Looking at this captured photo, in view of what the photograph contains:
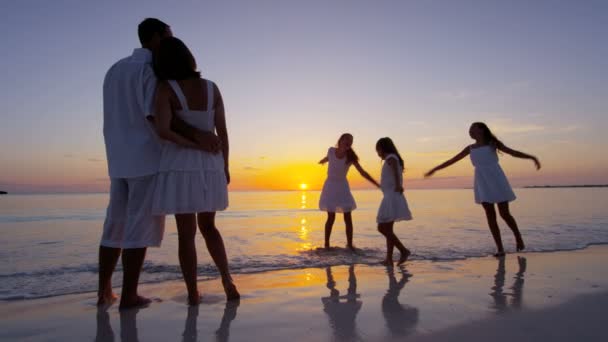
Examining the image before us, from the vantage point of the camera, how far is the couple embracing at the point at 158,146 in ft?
10.4

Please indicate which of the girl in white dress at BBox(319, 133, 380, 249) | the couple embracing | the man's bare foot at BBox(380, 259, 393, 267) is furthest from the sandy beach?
the girl in white dress at BBox(319, 133, 380, 249)

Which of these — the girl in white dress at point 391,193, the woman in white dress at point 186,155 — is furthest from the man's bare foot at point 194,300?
the girl in white dress at point 391,193

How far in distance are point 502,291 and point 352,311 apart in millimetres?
1596

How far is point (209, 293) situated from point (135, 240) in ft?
3.35

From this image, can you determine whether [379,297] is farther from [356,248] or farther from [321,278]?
[356,248]

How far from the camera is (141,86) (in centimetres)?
319

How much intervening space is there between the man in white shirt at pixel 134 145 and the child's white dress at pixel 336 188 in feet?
14.8

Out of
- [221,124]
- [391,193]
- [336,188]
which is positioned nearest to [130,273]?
[221,124]

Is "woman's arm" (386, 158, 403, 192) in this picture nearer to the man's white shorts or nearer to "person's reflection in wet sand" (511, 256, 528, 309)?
"person's reflection in wet sand" (511, 256, 528, 309)

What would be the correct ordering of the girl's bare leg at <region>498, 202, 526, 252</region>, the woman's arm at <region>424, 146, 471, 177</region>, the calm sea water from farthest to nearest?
the woman's arm at <region>424, 146, 471, 177</region>
the girl's bare leg at <region>498, 202, 526, 252</region>
the calm sea water

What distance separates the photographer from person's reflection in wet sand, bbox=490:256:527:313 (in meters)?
3.22

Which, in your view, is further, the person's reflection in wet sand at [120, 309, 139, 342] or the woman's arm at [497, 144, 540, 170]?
the woman's arm at [497, 144, 540, 170]

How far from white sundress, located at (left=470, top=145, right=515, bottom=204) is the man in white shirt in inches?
202

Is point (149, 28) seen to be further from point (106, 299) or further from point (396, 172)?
point (396, 172)
